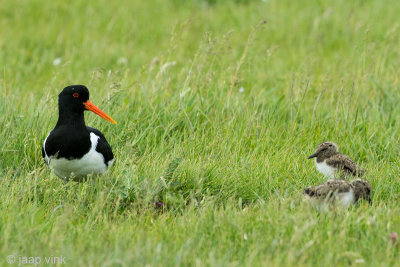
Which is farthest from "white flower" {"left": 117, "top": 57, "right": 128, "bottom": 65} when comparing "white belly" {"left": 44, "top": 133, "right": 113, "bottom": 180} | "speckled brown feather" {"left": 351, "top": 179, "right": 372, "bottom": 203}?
"speckled brown feather" {"left": 351, "top": 179, "right": 372, "bottom": 203}

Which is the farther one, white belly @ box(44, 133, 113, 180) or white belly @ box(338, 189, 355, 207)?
white belly @ box(44, 133, 113, 180)

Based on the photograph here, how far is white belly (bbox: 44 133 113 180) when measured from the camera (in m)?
5.15

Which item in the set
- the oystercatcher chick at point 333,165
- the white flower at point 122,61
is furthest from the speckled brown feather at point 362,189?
the white flower at point 122,61

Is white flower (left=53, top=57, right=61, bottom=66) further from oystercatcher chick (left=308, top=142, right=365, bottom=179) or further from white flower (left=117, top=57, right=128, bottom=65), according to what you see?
oystercatcher chick (left=308, top=142, right=365, bottom=179)

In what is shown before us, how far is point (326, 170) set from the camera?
5543 millimetres

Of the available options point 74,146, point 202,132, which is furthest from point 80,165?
point 202,132

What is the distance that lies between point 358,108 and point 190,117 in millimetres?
2052

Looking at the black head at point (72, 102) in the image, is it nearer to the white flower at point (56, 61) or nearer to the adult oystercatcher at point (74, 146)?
the adult oystercatcher at point (74, 146)

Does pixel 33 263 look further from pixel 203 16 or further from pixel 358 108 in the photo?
pixel 203 16

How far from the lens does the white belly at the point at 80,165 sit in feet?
16.9

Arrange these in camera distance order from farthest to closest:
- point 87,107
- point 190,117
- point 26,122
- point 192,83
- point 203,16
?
point 203,16 < point 192,83 < point 190,117 < point 26,122 < point 87,107

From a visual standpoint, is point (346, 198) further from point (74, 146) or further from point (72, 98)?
point (72, 98)

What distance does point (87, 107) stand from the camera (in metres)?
5.46

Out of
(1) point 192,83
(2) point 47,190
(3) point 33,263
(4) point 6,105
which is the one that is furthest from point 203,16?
(3) point 33,263
